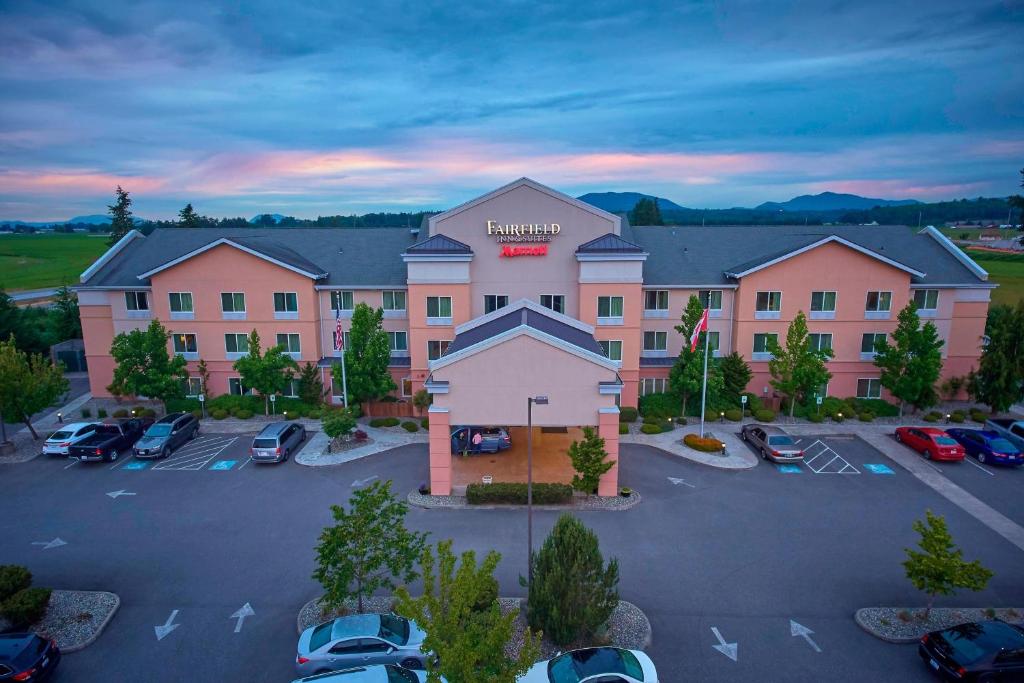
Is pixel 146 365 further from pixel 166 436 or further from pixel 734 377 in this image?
pixel 734 377

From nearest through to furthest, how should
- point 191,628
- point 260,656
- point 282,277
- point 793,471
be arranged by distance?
point 260,656 → point 191,628 → point 793,471 → point 282,277

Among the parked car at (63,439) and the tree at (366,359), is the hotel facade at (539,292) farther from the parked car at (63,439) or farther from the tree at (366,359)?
the parked car at (63,439)

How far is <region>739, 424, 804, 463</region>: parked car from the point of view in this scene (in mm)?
30609

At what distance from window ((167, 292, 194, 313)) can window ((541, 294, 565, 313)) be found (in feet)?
79.9

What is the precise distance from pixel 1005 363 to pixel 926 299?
6291mm

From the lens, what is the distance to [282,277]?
39.7m

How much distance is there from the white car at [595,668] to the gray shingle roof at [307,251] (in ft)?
95.4

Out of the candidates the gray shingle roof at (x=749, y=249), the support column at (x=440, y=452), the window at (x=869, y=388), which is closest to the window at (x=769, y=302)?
the gray shingle roof at (x=749, y=249)

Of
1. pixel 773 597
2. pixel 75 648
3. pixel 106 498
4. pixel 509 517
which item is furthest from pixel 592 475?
pixel 106 498

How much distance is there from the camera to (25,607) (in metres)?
17.8

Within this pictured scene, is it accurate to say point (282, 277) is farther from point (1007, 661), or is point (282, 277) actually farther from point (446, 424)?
point (1007, 661)

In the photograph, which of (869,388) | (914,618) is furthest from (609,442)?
(869,388)

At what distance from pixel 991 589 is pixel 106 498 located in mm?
36403

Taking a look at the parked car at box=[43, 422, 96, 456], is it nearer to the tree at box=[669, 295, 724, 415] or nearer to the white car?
the white car
